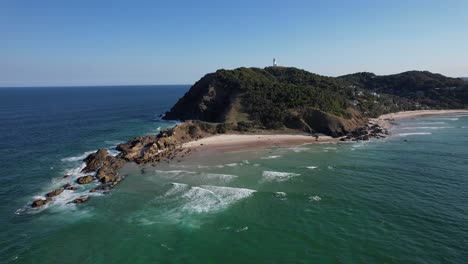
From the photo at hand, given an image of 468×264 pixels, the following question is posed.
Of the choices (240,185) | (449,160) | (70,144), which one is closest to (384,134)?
(449,160)

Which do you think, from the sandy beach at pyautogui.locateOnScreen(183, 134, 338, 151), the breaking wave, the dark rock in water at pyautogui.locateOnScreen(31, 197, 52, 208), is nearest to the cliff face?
the sandy beach at pyautogui.locateOnScreen(183, 134, 338, 151)

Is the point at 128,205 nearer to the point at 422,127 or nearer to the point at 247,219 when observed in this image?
the point at 247,219

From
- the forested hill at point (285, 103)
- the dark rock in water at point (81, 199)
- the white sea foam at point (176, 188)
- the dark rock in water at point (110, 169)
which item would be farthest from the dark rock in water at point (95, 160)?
the forested hill at point (285, 103)

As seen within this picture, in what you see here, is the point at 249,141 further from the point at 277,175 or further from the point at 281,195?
the point at 281,195

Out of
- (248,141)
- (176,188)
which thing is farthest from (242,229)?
(248,141)

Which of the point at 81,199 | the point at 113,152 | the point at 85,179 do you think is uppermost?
the point at 113,152

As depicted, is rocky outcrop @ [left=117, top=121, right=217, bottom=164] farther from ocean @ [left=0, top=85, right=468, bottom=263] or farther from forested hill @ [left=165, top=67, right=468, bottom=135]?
forested hill @ [left=165, top=67, right=468, bottom=135]
